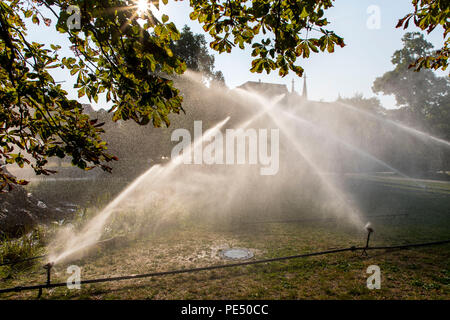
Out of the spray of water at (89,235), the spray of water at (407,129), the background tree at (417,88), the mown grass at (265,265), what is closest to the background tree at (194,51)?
the spray of water at (89,235)

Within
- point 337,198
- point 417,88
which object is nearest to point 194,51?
point 337,198

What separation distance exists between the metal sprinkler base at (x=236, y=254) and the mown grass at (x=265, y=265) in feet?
0.67

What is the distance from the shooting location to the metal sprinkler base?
682 centimetres

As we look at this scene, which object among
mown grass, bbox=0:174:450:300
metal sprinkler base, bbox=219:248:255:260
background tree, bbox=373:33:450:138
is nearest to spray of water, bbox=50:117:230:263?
mown grass, bbox=0:174:450:300

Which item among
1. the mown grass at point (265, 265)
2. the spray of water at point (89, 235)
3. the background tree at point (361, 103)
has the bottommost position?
the mown grass at point (265, 265)

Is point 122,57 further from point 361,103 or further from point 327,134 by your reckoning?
point 361,103

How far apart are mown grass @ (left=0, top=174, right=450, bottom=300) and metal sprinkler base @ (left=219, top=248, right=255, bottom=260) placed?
0.67 ft

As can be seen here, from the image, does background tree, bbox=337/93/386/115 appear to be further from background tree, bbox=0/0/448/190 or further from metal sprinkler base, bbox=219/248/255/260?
background tree, bbox=0/0/448/190

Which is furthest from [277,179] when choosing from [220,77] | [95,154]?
[95,154]

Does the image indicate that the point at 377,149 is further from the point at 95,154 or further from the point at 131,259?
the point at 95,154

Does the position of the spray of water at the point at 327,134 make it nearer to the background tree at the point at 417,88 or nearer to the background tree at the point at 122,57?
the background tree at the point at 417,88

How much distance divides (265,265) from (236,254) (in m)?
1.09

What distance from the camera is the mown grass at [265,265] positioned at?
488 centimetres
